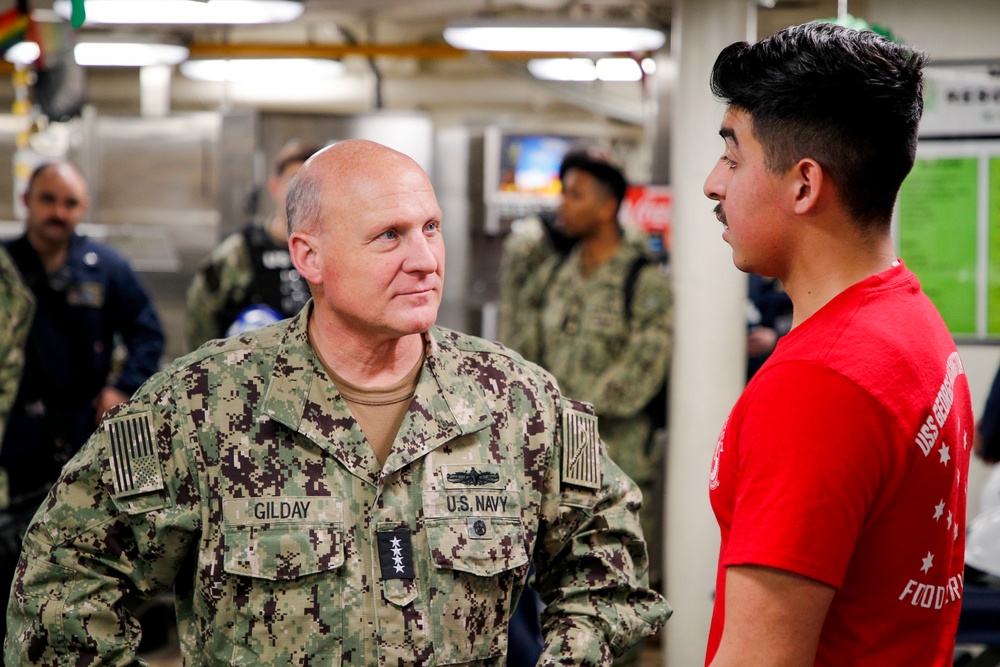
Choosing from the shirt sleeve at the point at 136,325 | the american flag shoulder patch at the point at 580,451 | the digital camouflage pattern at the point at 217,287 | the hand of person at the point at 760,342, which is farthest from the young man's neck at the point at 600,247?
the american flag shoulder patch at the point at 580,451

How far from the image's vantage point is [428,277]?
1838 mm

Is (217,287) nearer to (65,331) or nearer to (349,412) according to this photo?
(65,331)

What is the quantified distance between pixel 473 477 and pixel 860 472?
0.74m

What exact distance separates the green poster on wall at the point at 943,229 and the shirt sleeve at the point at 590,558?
2190 mm

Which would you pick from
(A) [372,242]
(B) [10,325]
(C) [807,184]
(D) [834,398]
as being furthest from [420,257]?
(B) [10,325]

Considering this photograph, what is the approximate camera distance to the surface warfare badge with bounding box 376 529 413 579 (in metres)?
1.73

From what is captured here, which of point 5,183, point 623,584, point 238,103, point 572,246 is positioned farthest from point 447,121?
point 623,584

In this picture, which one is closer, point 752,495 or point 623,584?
point 752,495

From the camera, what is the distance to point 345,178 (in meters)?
1.86

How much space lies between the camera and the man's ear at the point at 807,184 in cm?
132

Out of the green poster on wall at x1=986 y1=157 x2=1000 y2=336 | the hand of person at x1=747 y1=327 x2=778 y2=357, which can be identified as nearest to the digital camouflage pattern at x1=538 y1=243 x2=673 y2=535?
the hand of person at x1=747 y1=327 x2=778 y2=357

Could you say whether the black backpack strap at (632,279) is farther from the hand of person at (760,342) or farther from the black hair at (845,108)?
the black hair at (845,108)

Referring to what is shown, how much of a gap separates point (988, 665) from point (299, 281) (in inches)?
102

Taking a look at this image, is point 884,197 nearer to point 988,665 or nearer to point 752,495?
point 752,495
